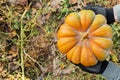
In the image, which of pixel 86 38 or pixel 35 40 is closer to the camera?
pixel 86 38

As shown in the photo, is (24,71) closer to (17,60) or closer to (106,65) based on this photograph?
(17,60)

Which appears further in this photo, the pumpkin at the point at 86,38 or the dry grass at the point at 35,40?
the dry grass at the point at 35,40

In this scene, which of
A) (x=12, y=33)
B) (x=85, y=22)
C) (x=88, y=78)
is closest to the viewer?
(x=85, y=22)

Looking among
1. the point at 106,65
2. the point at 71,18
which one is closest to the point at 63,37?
the point at 71,18

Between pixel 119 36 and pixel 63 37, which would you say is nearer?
pixel 63 37

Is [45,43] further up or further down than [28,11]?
further down

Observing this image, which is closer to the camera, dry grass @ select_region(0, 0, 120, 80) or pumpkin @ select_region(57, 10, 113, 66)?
pumpkin @ select_region(57, 10, 113, 66)

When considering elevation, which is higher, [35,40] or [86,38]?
[86,38]

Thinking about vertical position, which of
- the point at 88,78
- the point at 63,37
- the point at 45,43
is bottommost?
the point at 88,78
